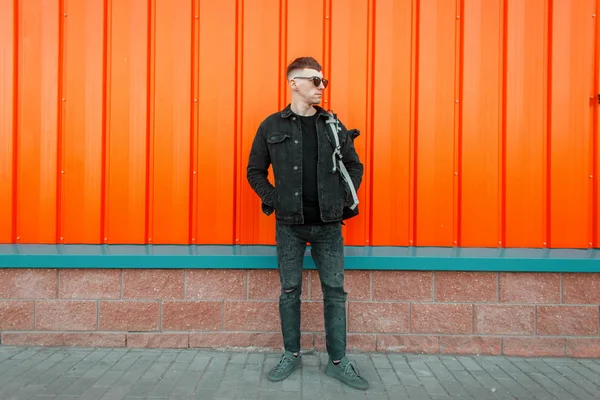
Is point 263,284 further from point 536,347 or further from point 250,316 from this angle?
point 536,347

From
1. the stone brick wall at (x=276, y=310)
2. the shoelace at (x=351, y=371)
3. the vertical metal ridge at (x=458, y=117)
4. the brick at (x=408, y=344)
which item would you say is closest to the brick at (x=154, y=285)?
the stone brick wall at (x=276, y=310)

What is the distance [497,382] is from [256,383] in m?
1.69

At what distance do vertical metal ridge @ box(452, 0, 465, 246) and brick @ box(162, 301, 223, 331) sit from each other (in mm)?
2066

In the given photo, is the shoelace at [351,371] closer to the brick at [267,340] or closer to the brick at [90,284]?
the brick at [267,340]

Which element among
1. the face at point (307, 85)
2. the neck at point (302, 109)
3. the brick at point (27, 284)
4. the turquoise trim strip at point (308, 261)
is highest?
the face at point (307, 85)

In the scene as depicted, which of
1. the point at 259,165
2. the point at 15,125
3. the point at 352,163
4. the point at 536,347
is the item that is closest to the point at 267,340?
the point at 259,165

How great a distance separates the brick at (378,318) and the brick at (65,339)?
1896mm

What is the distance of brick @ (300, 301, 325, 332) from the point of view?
389 cm

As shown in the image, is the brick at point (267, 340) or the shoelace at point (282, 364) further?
the brick at point (267, 340)

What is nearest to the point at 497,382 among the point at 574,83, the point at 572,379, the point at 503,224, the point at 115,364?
the point at 572,379

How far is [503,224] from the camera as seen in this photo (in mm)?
3988

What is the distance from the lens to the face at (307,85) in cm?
328

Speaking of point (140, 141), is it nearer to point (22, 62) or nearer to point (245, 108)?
point (245, 108)

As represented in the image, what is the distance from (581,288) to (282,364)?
2485mm
